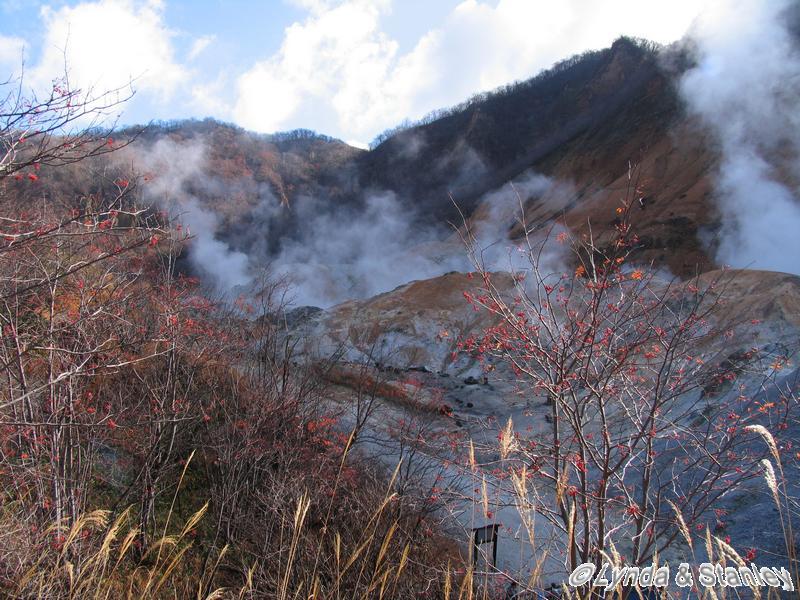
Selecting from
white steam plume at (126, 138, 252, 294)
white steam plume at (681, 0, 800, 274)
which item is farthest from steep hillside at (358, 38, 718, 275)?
white steam plume at (126, 138, 252, 294)

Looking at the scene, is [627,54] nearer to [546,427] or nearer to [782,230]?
[782,230]

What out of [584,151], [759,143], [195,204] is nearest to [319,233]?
[195,204]

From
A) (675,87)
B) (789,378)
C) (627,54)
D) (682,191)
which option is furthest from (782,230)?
(627,54)

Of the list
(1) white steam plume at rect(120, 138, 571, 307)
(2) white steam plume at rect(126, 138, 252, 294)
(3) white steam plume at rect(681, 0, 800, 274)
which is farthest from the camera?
(2) white steam plume at rect(126, 138, 252, 294)

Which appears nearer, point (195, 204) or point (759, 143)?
point (759, 143)

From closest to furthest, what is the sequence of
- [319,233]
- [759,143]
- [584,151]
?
[759,143]
[584,151]
[319,233]

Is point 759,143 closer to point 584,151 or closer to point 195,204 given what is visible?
point 584,151

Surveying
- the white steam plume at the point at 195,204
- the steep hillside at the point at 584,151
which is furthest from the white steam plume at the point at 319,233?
the steep hillside at the point at 584,151

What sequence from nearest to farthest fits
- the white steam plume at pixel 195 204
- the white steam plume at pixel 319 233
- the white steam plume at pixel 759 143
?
the white steam plume at pixel 759 143 → the white steam plume at pixel 319 233 → the white steam plume at pixel 195 204

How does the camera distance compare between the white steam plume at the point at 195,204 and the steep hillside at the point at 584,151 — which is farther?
the white steam plume at the point at 195,204

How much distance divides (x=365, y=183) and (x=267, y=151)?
2053 cm

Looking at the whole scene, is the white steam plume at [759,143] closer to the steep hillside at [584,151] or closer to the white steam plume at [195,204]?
the steep hillside at [584,151]

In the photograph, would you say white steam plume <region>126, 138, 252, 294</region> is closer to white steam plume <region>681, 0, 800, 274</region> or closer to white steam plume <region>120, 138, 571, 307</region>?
white steam plume <region>120, 138, 571, 307</region>

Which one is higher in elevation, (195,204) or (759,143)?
(195,204)
